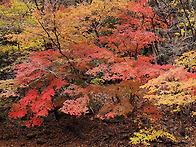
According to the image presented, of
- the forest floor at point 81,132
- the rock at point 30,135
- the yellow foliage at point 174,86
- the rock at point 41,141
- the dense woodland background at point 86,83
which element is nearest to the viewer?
the yellow foliage at point 174,86

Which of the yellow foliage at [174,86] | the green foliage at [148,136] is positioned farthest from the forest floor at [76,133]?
the yellow foliage at [174,86]

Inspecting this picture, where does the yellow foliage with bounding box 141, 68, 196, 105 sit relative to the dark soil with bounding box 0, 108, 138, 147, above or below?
above

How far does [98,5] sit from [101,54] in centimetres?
292

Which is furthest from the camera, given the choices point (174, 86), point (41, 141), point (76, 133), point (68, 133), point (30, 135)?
point (68, 133)

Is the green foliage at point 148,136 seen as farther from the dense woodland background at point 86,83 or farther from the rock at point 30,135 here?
the rock at point 30,135

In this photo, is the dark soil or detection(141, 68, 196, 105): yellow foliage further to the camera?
the dark soil

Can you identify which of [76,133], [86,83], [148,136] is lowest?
[76,133]

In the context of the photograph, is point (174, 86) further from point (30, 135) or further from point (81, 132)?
point (30, 135)

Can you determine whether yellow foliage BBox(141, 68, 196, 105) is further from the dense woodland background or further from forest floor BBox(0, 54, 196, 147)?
forest floor BBox(0, 54, 196, 147)

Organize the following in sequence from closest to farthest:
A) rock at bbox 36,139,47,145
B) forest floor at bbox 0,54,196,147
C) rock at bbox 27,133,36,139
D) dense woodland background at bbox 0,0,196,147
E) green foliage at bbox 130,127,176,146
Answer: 1. dense woodland background at bbox 0,0,196,147
2. green foliage at bbox 130,127,176,146
3. forest floor at bbox 0,54,196,147
4. rock at bbox 36,139,47,145
5. rock at bbox 27,133,36,139

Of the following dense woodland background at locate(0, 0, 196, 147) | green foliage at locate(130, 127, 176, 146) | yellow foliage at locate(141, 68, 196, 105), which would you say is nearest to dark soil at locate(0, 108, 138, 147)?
dense woodland background at locate(0, 0, 196, 147)

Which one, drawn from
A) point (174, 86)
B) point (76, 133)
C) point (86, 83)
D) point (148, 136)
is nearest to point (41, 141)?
point (76, 133)

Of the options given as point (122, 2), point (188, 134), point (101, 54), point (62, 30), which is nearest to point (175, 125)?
point (188, 134)

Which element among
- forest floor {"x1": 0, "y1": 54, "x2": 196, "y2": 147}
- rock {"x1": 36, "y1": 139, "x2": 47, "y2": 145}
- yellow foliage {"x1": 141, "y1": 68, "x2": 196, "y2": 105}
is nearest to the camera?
yellow foliage {"x1": 141, "y1": 68, "x2": 196, "y2": 105}
